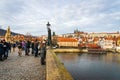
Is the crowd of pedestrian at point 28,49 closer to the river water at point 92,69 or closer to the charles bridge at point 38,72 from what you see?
the charles bridge at point 38,72

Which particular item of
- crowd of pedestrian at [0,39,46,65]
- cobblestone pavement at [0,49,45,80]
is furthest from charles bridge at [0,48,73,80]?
Answer: crowd of pedestrian at [0,39,46,65]

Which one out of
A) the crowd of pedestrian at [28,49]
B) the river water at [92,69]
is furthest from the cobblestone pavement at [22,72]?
the river water at [92,69]

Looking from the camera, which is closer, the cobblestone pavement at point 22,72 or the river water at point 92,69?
the cobblestone pavement at point 22,72

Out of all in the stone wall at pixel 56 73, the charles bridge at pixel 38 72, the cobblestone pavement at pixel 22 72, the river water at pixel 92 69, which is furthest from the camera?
the river water at pixel 92 69

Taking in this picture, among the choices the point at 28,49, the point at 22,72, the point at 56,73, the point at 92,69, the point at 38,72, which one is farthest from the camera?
the point at 92,69

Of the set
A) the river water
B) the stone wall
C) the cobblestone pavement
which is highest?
the stone wall

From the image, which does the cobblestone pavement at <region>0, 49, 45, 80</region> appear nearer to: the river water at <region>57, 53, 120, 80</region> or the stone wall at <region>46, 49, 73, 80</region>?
the stone wall at <region>46, 49, 73, 80</region>

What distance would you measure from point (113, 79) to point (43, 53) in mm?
31030

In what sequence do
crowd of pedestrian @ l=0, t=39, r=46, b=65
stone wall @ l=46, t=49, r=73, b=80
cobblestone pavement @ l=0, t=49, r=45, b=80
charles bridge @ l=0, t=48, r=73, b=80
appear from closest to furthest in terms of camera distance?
stone wall @ l=46, t=49, r=73, b=80 < charles bridge @ l=0, t=48, r=73, b=80 < cobblestone pavement @ l=0, t=49, r=45, b=80 < crowd of pedestrian @ l=0, t=39, r=46, b=65

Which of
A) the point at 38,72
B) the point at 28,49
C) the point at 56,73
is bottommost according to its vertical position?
the point at 38,72

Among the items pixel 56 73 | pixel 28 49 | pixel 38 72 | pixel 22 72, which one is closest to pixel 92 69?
pixel 28 49

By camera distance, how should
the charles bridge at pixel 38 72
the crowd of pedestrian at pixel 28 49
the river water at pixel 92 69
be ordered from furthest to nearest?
the river water at pixel 92 69
the crowd of pedestrian at pixel 28 49
the charles bridge at pixel 38 72

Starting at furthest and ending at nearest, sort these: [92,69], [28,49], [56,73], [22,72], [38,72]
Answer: [92,69], [28,49], [38,72], [22,72], [56,73]

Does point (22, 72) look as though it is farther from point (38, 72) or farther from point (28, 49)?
point (28, 49)
